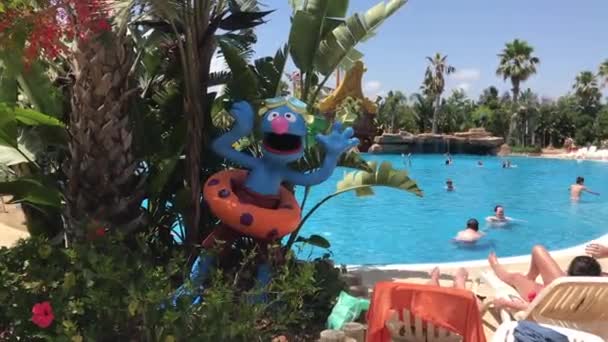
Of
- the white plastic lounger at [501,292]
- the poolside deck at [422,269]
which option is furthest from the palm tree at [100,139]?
the white plastic lounger at [501,292]

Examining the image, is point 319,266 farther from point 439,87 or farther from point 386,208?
point 439,87

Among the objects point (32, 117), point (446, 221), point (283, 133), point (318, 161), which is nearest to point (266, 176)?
point (283, 133)

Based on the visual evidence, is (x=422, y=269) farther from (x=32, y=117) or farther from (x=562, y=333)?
(x=32, y=117)

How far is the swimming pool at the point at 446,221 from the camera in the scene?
11934mm

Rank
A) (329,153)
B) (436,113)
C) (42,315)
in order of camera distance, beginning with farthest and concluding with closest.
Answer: (436,113), (329,153), (42,315)

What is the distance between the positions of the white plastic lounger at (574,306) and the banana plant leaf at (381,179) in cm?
211

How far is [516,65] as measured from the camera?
6050 cm

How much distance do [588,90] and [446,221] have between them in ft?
198

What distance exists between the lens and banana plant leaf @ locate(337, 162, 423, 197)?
19.7ft

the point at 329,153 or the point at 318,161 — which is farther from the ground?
the point at 329,153

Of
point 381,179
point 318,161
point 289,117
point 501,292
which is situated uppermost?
point 289,117

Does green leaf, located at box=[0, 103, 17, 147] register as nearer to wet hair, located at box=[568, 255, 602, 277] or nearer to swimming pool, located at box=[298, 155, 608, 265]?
swimming pool, located at box=[298, 155, 608, 265]

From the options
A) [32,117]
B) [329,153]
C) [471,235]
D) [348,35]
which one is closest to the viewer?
[32,117]

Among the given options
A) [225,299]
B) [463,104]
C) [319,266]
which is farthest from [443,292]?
[463,104]
